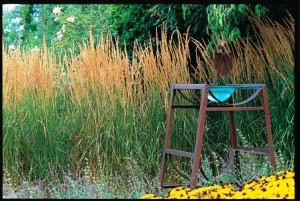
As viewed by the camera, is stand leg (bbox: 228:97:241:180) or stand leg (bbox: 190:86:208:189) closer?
stand leg (bbox: 190:86:208:189)

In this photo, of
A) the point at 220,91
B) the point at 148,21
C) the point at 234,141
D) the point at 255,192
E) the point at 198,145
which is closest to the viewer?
the point at 255,192

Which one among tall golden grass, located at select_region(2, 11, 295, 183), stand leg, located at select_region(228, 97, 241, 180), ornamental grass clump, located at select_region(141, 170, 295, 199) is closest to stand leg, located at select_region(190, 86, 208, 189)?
ornamental grass clump, located at select_region(141, 170, 295, 199)

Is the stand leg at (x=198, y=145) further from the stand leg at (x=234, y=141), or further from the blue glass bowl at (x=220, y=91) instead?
the stand leg at (x=234, y=141)

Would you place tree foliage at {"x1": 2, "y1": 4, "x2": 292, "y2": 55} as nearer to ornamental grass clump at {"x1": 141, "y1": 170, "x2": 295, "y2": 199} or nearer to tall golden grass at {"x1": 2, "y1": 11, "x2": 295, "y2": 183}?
tall golden grass at {"x1": 2, "y1": 11, "x2": 295, "y2": 183}

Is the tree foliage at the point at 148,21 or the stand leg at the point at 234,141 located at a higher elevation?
the tree foliage at the point at 148,21

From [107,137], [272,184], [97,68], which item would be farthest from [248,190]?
[97,68]

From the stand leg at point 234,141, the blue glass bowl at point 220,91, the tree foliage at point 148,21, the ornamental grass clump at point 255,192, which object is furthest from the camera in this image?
the tree foliage at point 148,21

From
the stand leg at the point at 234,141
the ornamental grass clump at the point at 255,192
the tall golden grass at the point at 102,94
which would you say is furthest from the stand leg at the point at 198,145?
the tall golden grass at the point at 102,94

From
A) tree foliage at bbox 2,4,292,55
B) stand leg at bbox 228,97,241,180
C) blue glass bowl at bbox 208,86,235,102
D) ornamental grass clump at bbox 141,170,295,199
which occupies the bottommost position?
ornamental grass clump at bbox 141,170,295,199

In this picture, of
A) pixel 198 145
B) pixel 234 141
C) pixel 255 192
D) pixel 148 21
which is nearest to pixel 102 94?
pixel 234 141

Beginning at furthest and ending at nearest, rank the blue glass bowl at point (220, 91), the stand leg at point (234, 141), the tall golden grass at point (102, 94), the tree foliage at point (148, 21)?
the tree foliage at point (148, 21), the tall golden grass at point (102, 94), the stand leg at point (234, 141), the blue glass bowl at point (220, 91)

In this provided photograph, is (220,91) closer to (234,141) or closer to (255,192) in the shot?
(234,141)

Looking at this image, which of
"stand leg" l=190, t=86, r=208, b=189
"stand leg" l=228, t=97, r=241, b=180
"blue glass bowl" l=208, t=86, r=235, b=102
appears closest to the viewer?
"stand leg" l=190, t=86, r=208, b=189

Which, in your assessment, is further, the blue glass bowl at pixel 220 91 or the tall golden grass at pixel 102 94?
the tall golden grass at pixel 102 94
